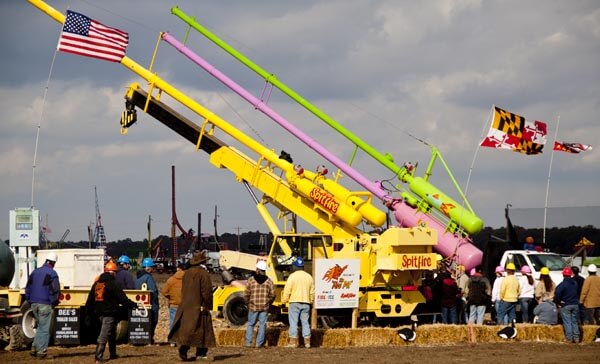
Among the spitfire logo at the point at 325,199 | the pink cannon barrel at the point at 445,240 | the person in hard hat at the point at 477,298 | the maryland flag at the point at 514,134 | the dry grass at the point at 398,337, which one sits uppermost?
the maryland flag at the point at 514,134

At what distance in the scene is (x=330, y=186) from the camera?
30.6 meters

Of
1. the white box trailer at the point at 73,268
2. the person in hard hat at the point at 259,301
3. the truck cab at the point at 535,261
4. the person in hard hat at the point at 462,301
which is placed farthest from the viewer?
the truck cab at the point at 535,261

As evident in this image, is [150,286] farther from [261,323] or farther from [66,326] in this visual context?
[261,323]

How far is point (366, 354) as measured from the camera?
20.1 metres

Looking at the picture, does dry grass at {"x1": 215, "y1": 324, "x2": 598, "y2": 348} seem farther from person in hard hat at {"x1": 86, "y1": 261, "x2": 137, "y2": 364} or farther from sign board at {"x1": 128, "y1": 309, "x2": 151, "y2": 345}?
person in hard hat at {"x1": 86, "y1": 261, "x2": 137, "y2": 364}

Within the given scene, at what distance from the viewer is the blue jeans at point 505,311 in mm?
25625

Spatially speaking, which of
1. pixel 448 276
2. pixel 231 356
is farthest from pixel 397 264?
pixel 231 356

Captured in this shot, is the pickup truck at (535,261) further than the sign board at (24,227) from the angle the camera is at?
Yes

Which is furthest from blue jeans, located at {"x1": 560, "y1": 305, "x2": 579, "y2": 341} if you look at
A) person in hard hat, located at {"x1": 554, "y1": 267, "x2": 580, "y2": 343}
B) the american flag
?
the american flag

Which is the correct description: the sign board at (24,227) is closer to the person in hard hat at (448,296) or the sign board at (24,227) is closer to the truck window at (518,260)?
the person in hard hat at (448,296)

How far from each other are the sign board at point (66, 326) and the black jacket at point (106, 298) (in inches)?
116

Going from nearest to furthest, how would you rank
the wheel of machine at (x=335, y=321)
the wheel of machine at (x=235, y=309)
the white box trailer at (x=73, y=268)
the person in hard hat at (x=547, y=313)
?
1. the white box trailer at (x=73, y=268)
2. the person in hard hat at (x=547, y=313)
3. the wheel of machine at (x=335, y=321)
4. the wheel of machine at (x=235, y=309)

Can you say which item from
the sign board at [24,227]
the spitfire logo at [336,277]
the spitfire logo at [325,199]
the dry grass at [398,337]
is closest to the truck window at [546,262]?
the dry grass at [398,337]

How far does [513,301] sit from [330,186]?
721cm
